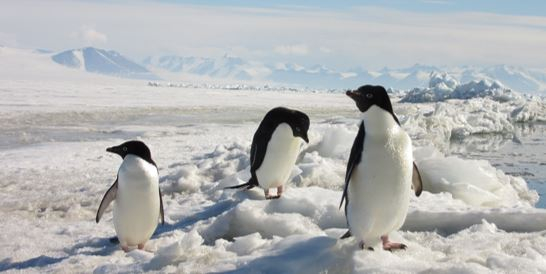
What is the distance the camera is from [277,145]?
16.6ft

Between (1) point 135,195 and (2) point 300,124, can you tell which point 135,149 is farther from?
(2) point 300,124

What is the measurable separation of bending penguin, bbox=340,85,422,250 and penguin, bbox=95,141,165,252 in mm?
1642

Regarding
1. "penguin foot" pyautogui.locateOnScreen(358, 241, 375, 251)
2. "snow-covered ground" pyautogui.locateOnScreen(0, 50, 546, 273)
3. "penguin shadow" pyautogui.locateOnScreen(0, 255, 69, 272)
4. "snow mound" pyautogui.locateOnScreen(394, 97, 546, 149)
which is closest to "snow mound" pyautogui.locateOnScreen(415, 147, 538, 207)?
"snow-covered ground" pyautogui.locateOnScreen(0, 50, 546, 273)

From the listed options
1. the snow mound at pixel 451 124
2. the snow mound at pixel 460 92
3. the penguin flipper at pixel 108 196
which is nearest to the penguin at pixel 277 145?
the penguin flipper at pixel 108 196

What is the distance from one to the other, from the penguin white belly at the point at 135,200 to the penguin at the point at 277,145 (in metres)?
1.15

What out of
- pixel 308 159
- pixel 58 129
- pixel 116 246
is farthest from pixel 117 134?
pixel 116 246

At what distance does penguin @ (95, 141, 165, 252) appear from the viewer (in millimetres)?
4145

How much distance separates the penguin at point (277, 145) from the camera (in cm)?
495

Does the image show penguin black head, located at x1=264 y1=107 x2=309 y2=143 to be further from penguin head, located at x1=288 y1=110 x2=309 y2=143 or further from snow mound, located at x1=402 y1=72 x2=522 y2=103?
snow mound, located at x1=402 y1=72 x2=522 y2=103

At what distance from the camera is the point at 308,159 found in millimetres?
7191

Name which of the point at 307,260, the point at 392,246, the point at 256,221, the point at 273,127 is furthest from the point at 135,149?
the point at 392,246

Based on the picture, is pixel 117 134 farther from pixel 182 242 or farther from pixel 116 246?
pixel 182 242

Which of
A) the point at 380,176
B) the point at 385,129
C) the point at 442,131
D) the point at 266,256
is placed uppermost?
the point at 385,129

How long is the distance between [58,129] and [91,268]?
42.4 ft
